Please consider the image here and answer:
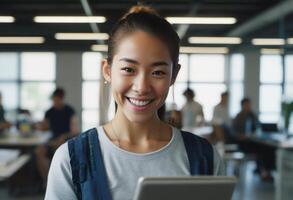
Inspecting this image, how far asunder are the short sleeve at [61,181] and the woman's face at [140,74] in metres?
0.13

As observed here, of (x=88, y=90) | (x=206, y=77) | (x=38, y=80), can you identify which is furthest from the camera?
(x=88, y=90)

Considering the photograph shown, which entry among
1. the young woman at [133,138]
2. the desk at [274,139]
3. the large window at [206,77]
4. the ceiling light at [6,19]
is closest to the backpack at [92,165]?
the young woman at [133,138]

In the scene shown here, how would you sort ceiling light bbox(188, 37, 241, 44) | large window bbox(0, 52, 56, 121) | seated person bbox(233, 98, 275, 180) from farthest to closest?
large window bbox(0, 52, 56, 121)
ceiling light bbox(188, 37, 241, 44)
seated person bbox(233, 98, 275, 180)

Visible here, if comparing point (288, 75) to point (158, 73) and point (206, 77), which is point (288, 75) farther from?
point (158, 73)

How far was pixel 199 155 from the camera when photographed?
0.86 m

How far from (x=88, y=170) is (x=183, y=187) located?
18 cm

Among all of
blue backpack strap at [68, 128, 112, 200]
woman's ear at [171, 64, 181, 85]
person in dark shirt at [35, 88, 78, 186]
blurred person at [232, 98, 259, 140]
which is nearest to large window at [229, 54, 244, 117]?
blurred person at [232, 98, 259, 140]

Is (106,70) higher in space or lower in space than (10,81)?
higher

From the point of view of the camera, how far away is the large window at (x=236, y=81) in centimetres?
960

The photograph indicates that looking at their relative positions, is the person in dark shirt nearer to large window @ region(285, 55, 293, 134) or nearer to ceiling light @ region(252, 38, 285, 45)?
large window @ region(285, 55, 293, 134)

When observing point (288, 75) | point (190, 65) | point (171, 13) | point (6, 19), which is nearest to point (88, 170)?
point (6, 19)

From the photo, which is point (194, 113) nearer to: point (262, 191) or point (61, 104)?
point (262, 191)

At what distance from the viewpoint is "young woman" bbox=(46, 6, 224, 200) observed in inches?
31.7

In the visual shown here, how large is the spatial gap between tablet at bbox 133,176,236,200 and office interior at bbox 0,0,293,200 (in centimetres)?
19
